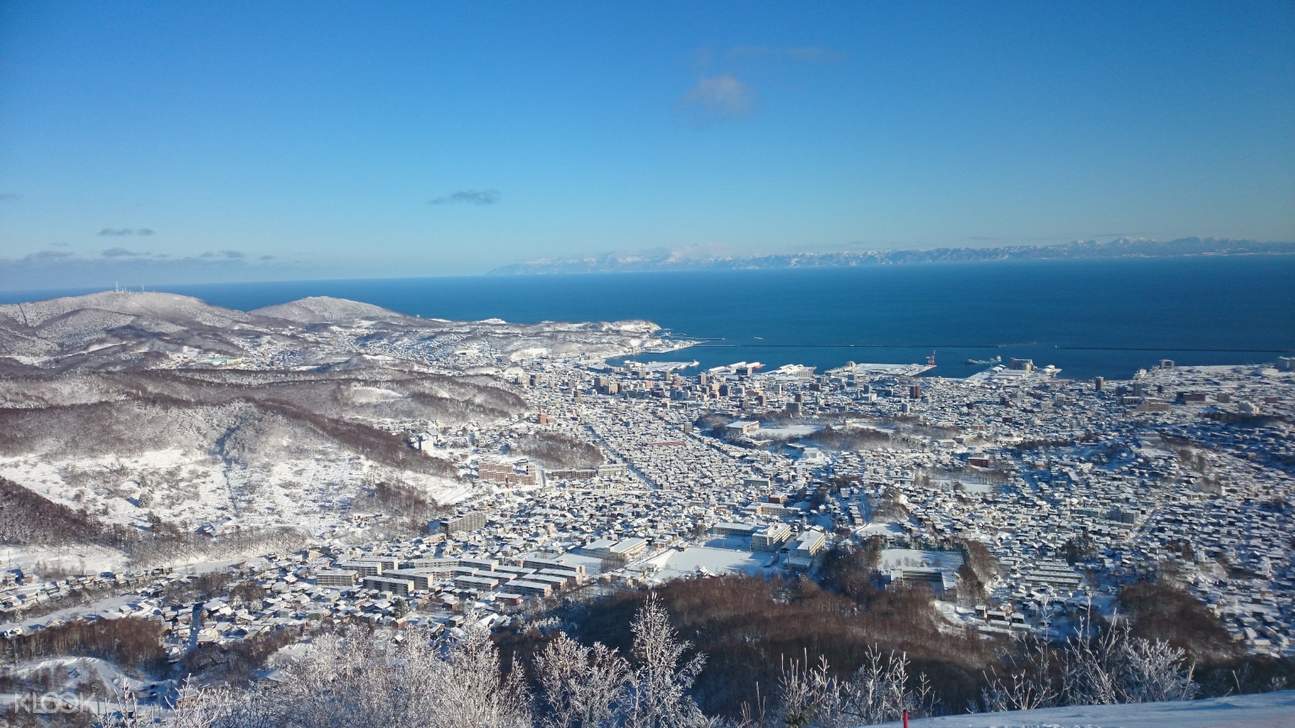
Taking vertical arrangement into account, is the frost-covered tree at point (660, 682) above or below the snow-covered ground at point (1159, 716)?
below

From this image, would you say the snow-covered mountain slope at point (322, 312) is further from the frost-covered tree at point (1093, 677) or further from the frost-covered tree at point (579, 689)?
the frost-covered tree at point (1093, 677)

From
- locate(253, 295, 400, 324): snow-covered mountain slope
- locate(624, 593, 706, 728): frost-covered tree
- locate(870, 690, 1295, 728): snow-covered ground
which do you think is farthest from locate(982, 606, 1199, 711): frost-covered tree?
locate(253, 295, 400, 324): snow-covered mountain slope

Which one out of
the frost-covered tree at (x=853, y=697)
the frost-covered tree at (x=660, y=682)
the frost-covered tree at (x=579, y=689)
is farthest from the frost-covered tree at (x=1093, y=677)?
the frost-covered tree at (x=579, y=689)

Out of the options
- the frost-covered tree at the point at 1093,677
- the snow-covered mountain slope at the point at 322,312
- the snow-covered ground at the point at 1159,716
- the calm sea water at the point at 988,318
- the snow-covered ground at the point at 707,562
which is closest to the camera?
the snow-covered ground at the point at 1159,716

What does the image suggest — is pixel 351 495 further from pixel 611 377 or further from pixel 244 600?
pixel 611 377

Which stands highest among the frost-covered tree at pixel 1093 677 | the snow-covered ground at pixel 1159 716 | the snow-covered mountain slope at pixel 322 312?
the snow-covered mountain slope at pixel 322 312

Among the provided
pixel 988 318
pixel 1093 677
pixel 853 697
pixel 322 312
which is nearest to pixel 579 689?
pixel 853 697

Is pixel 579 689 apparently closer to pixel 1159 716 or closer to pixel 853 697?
pixel 853 697
